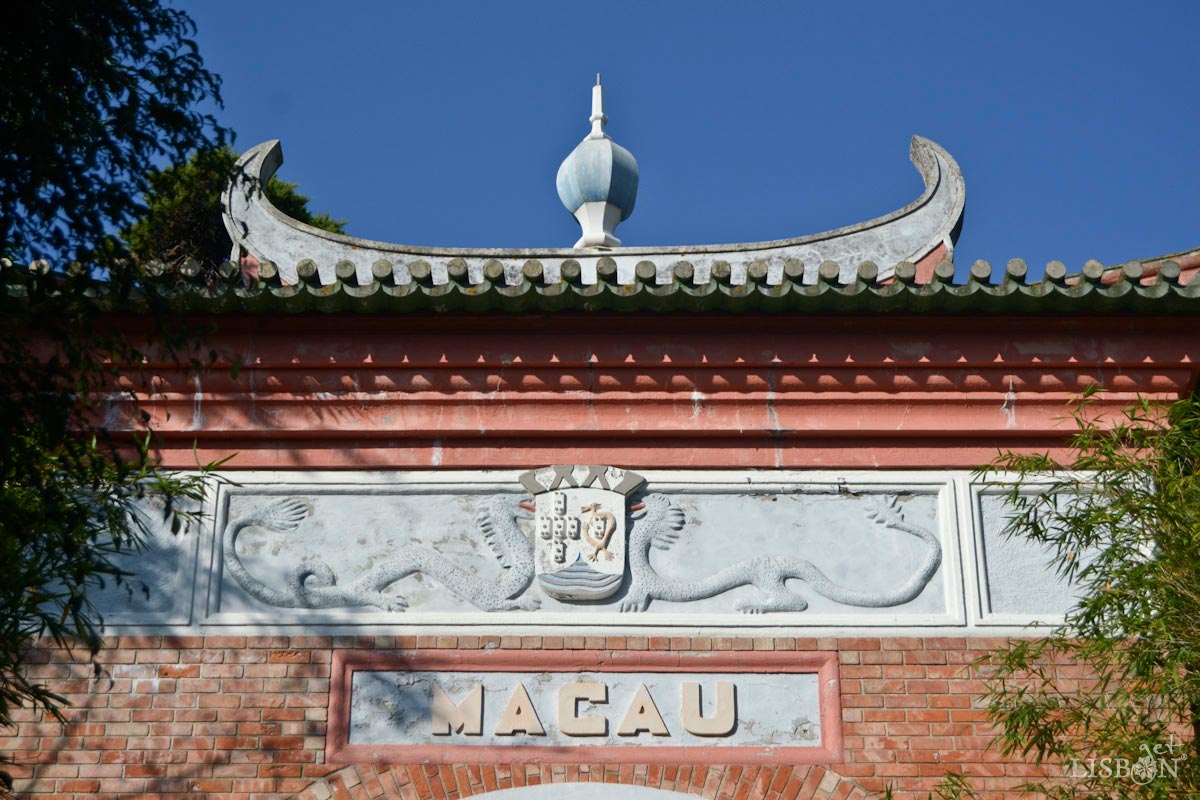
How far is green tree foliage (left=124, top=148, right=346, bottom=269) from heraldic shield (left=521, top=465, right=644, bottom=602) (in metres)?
1.85

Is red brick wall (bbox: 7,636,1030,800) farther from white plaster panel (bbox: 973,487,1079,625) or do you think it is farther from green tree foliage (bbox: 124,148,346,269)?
green tree foliage (bbox: 124,148,346,269)

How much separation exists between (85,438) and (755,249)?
11.9ft

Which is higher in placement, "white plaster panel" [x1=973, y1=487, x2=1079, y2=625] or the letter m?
"white plaster panel" [x1=973, y1=487, x2=1079, y2=625]

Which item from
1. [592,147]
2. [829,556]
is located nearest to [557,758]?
[829,556]

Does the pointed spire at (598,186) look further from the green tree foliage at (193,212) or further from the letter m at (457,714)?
the letter m at (457,714)

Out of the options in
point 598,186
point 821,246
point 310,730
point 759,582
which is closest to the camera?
point 310,730

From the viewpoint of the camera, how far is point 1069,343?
24.0ft

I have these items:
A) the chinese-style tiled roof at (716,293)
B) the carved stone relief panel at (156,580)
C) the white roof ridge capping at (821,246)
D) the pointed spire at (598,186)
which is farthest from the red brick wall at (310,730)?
the pointed spire at (598,186)

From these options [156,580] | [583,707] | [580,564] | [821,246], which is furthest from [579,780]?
[821,246]

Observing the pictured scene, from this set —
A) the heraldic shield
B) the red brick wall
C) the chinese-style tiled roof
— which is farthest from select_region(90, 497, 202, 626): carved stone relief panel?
the heraldic shield

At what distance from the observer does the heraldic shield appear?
23.4ft

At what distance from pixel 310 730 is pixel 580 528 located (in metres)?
1.41

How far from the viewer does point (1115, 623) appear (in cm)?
652

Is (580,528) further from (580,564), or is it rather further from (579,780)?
(579,780)
